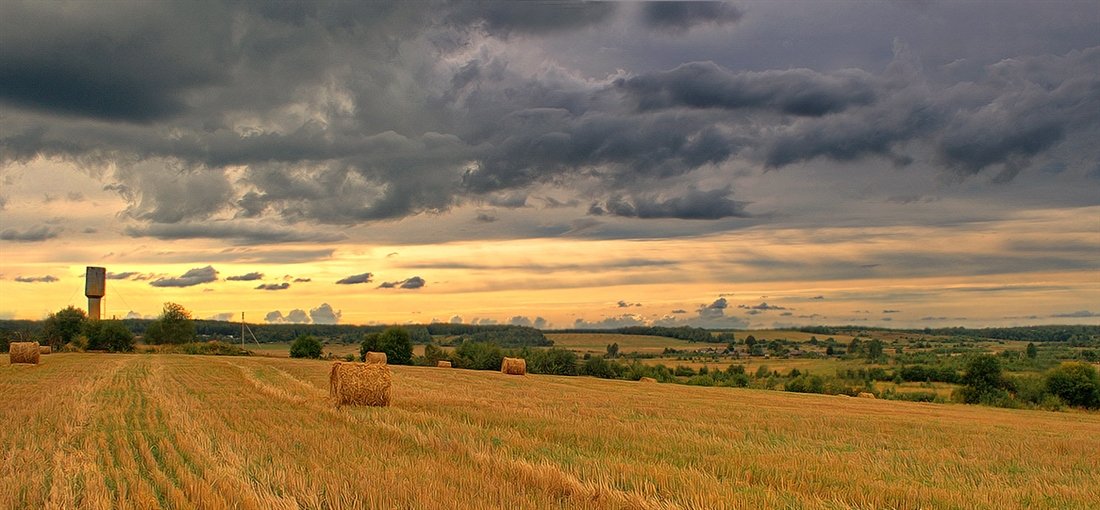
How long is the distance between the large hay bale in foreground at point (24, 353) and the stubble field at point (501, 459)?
29.3 meters

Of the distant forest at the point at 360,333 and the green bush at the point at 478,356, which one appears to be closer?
the green bush at the point at 478,356

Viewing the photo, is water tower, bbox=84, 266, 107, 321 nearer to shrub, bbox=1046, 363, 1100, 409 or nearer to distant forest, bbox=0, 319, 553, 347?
distant forest, bbox=0, 319, 553, 347

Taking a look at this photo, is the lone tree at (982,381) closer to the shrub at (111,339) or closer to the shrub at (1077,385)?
the shrub at (1077,385)

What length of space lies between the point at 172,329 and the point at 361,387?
77217 millimetres

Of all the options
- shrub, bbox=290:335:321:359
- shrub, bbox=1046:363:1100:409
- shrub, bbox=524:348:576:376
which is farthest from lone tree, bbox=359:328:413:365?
shrub, bbox=1046:363:1100:409

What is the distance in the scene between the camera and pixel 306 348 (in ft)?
247

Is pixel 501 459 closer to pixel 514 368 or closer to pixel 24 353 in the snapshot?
pixel 514 368

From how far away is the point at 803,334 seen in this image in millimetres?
162500

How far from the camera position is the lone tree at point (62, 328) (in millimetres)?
84562

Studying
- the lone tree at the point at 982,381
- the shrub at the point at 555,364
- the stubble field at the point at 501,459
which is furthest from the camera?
the shrub at the point at 555,364

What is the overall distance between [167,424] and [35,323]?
110 meters

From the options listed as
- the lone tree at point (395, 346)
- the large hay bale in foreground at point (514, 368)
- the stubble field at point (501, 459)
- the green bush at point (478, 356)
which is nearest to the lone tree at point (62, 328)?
the lone tree at point (395, 346)

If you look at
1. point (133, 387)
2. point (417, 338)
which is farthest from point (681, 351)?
point (133, 387)

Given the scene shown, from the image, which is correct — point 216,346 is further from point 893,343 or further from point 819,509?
point 893,343
